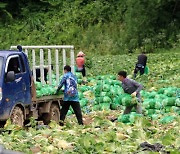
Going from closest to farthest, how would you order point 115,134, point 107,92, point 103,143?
point 103,143 → point 115,134 → point 107,92

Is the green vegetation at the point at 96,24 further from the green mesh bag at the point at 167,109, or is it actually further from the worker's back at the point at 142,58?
the green mesh bag at the point at 167,109

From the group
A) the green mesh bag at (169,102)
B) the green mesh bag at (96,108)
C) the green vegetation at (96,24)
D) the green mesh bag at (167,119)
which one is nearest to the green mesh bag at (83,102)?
the green mesh bag at (96,108)

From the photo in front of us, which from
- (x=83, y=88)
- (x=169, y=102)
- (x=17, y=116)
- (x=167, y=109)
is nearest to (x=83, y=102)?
(x=83, y=88)

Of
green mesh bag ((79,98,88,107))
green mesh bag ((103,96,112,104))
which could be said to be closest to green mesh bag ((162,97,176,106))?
green mesh bag ((103,96,112,104))

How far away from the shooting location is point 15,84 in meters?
14.8

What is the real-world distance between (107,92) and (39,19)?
95.0ft

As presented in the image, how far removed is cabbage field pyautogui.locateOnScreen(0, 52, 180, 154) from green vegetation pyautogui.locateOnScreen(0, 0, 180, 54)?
620 inches

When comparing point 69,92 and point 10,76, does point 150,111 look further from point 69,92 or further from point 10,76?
point 10,76

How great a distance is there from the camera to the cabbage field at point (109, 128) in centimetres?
1052

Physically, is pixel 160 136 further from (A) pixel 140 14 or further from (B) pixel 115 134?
(A) pixel 140 14

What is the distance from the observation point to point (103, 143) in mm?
10656

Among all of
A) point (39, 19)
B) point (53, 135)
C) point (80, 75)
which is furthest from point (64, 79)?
point (39, 19)

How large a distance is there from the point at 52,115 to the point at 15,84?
8.24ft

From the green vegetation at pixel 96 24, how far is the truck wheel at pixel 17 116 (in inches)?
1163
